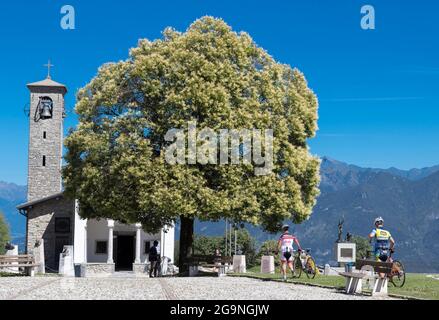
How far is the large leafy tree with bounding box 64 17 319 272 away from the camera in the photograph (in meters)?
31.6

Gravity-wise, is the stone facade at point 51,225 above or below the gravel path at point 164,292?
above

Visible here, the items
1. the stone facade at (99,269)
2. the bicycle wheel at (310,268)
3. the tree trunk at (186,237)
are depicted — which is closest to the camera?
the bicycle wheel at (310,268)

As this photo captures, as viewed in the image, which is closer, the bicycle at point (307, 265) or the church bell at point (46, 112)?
the bicycle at point (307, 265)

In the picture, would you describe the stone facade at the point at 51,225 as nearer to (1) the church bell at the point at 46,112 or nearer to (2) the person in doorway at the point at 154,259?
(1) the church bell at the point at 46,112

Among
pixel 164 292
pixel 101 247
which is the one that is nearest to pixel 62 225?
pixel 101 247

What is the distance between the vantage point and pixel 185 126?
3162 centimetres

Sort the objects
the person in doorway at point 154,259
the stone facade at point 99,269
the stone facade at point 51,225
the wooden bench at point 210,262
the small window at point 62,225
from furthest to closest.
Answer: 1. the small window at point 62,225
2. the stone facade at point 51,225
3. the stone facade at point 99,269
4. the person in doorway at point 154,259
5. the wooden bench at point 210,262

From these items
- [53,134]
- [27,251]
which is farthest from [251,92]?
[53,134]

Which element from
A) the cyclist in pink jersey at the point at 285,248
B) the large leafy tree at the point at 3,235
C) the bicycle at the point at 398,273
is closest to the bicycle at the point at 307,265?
the cyclist in pink jersey at the point at 285,248

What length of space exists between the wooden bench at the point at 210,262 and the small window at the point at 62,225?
27.4 m

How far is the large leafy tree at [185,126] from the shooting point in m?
31.6

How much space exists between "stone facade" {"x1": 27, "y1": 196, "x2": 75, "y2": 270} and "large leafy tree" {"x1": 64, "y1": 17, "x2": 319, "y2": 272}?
24.4 m

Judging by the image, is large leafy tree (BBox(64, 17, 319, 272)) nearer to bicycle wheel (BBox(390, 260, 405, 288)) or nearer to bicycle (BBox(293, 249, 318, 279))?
bicycle (BBox(293, 249, 318, 279))
